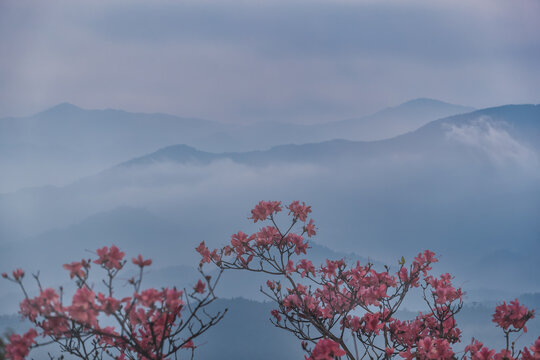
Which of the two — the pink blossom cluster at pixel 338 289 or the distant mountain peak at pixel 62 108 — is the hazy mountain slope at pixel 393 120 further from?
the pink blossom cluster at pixel 338 289

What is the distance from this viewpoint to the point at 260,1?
3.23 m

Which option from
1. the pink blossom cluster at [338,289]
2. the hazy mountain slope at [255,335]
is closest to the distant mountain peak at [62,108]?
the hazy mountain slope at [255,335]

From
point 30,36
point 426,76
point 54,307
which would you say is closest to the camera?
point 54,307

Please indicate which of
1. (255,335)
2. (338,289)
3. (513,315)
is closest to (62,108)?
(255,335)

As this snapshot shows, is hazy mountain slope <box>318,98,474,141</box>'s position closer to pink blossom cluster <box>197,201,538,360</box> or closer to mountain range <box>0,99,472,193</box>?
mountain range <box>0,99,472,193</box>

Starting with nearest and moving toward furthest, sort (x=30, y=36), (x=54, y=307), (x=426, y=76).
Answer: (x=54, y=307) → (x=30, y=36) → (x=426, y=76)

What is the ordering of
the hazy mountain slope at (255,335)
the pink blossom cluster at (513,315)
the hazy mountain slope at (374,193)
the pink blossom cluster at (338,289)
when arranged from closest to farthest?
the pink blossom cluster at (513,315), the pink blossom cluster at (338,289), the hazy mountain slope at (255,335), the hazy mountain slope at (374,193)

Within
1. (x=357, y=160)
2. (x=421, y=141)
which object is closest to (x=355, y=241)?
(x=357, y=160)

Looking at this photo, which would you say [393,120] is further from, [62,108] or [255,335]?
[62,108]

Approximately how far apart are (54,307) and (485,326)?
2.93m

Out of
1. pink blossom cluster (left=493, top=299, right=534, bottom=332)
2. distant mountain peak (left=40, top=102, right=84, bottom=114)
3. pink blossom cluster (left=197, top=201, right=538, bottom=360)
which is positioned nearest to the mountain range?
A: distant mountain peak (left=40, top=102, right=84, bottom=114)

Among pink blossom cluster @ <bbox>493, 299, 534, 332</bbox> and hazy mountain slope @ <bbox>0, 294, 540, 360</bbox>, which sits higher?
hazy mountain slope @ <bbox>0, 294, 540, 360</bbox>

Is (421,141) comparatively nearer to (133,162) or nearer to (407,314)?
(407,314)

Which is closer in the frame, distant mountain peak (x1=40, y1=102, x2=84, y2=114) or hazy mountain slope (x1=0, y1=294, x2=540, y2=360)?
hazy mountain slope (x1=0, y1=294, x2=540, y2=360)
